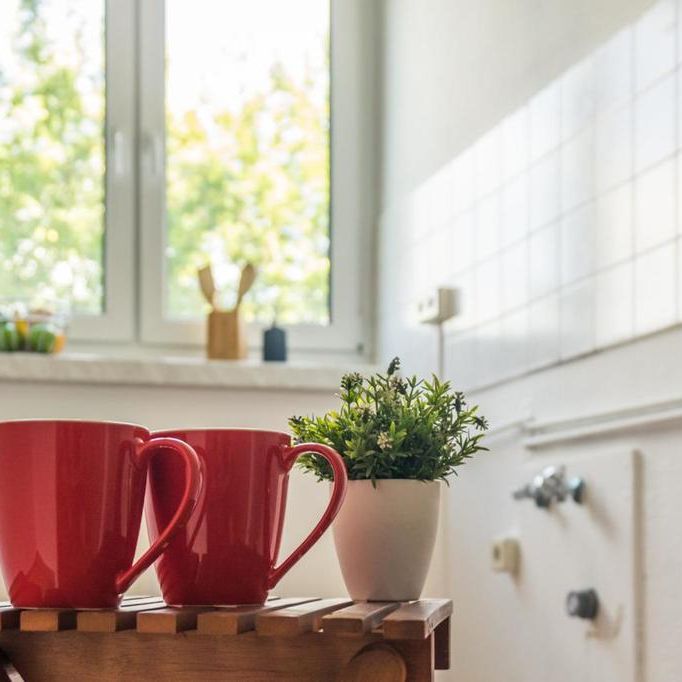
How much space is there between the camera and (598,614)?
1989 mm

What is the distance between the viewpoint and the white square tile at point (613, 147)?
6.41 ft

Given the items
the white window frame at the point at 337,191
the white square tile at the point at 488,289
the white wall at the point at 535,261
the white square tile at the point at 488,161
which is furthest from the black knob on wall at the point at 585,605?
Answer: the white window frame at the point at 337,191

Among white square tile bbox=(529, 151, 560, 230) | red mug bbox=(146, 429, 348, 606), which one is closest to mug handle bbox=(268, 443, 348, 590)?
red mug bbox=(146, 429, 348, 606)

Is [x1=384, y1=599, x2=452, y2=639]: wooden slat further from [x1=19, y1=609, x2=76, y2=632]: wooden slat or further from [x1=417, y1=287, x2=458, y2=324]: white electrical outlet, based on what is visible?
[x1=417, y1=287, x2=458, y2=324]: white electrical outlet

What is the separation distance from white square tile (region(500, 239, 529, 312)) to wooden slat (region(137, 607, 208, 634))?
1596 mm

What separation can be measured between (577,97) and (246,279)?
121 centimetres

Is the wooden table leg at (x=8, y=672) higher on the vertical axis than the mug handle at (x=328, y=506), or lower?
lower

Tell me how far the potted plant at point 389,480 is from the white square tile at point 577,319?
3.33 feet

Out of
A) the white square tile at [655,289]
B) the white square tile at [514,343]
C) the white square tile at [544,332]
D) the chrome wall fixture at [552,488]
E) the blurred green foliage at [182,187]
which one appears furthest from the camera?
the blurred green foliage at [182,187]

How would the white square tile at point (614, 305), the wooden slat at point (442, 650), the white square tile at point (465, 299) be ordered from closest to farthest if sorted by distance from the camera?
the wooden slat at point (442, 650) < the white square tile at point (614, 305) < the white square tile at point (465, 299)

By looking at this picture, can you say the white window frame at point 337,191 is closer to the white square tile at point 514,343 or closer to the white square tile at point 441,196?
the white square tile at point 441,196

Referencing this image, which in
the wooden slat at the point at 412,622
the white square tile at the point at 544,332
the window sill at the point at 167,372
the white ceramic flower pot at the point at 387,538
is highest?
the white square tile at the point at 544,332

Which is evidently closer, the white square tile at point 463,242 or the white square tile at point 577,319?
the white square tile at point 577,319

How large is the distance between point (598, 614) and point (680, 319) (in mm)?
541
